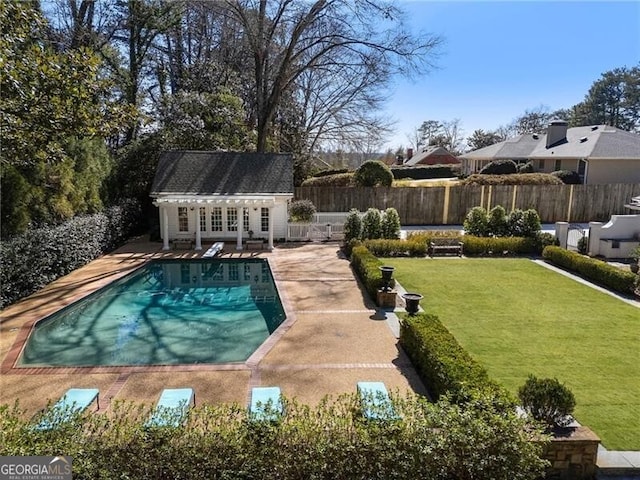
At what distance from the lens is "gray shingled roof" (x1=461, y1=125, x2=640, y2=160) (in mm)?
30656

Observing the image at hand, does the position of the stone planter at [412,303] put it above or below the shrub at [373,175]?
below

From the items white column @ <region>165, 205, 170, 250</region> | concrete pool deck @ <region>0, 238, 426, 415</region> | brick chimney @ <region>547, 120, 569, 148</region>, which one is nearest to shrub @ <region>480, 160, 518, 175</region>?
brick chimney @ <region>547, 120, 569, 148</region>

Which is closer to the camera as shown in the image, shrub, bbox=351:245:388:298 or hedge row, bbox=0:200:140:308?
hedge row, bbox=0:200:140:308

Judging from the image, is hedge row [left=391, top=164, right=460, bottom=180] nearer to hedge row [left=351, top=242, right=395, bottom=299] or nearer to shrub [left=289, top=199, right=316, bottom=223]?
shrub [left=289, top=199, right=316, bottom=223]

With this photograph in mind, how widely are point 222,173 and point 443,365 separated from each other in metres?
16.5

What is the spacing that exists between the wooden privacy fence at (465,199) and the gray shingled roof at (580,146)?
6499 mm

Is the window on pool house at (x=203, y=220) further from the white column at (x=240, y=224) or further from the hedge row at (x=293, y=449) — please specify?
the hedge row at (x=293, y=449)

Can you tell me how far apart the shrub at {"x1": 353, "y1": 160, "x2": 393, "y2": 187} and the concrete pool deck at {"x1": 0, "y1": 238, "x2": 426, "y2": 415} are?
47.6 feet

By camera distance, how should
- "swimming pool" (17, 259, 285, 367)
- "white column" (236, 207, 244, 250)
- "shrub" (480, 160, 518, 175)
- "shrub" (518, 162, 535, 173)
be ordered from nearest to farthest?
1. "swimming pool" (17, 259, 285, 367)
2. "white column" (236, 207, 244, 250)
3. "shrub" (480, 160, 518, 175)
4. "shrub" (518, 162, 535, 173)

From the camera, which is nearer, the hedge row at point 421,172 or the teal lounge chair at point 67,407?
the teal lounge chair at point 67,407

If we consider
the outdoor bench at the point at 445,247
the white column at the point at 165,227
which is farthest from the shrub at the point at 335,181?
the white column at the point at 165,227

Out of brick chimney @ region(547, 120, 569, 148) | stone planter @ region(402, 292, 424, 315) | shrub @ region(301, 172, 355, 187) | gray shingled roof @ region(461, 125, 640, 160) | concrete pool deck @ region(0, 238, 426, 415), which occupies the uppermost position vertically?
brick chimney @ region(547, 120, 569, 148)

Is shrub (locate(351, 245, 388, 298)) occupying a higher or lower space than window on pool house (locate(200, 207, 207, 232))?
lower

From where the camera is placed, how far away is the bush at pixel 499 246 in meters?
18.4
